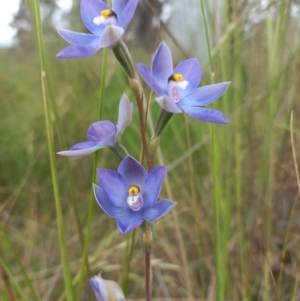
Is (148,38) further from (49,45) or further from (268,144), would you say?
(268,144)

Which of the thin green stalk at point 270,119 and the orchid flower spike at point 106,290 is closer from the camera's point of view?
the orchid flower spike at point 106,290

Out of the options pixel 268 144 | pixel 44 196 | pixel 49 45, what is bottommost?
pixel 44 196

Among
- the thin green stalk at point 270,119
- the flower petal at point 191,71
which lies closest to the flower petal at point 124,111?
the flower petal at point 191,71

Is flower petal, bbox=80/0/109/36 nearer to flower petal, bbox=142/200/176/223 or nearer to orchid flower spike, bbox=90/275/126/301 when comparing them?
flower petal, bbox=142/200/176/223

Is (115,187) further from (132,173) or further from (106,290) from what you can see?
(106,290)

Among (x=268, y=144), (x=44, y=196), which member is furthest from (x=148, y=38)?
(x=268, y=144)

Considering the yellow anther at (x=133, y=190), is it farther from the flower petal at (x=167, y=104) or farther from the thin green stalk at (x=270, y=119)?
the thin green stalk at (x=270, y=119)
